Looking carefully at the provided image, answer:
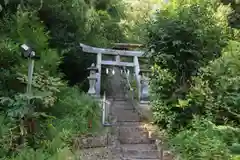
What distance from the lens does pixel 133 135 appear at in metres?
6.48

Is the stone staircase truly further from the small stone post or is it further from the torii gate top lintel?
the torii gate top lintel

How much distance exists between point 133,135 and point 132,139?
0.58 feet

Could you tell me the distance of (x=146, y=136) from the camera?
6.41 meters

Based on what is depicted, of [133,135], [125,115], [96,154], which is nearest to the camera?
[96,154]

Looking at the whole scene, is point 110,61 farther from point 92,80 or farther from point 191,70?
point 191,70

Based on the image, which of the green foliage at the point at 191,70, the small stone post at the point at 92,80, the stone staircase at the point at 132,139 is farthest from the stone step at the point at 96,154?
the small stone post at the point at 92,80

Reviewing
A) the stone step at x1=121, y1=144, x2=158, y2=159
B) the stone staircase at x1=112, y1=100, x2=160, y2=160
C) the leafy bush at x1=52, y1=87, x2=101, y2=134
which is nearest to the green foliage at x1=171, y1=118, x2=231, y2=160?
the stone step at x1=121, y1=144, x2=158, y2=159

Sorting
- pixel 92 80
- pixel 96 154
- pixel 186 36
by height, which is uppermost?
pixel 186 36

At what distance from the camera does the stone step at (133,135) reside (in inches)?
246

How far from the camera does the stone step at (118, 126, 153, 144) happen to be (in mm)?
6258

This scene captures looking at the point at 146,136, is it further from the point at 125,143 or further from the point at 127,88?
the point at 127,88

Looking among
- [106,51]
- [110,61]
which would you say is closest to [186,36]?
[106,51]

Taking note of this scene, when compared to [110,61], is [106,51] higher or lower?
higher

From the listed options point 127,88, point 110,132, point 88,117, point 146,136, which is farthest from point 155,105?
point 127,88
